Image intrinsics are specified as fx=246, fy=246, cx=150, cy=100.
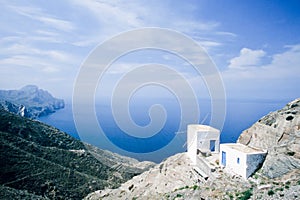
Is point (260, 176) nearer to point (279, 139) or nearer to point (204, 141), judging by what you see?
point (279, 139)

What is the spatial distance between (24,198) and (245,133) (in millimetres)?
17710

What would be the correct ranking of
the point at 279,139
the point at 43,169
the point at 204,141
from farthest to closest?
the point at 43,169
the point at 204,141
the point at 279,139

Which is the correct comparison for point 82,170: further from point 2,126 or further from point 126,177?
point 2,126

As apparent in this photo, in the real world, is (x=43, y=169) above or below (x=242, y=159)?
below

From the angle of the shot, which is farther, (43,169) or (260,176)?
(43,169)

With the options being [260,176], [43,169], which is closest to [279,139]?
[260,176]

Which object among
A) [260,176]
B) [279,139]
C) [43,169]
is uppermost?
[279,139]

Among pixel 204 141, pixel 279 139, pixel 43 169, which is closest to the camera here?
pixel 279 139

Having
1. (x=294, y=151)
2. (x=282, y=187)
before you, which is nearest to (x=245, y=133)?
(x=294, y=151)

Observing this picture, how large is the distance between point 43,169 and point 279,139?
21.0 metres

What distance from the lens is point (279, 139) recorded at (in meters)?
14.6

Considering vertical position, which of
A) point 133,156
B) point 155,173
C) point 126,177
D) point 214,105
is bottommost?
point 133,156

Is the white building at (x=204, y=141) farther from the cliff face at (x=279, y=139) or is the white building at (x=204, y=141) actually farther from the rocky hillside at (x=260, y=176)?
the cliff face at (x=279, y=139)

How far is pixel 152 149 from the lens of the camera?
54562 mm
